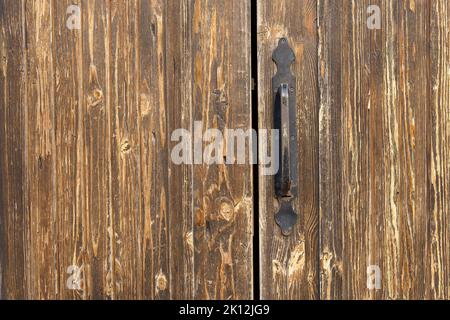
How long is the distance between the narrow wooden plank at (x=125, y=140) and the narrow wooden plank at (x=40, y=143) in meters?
0.15

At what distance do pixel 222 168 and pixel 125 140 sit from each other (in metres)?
0.24

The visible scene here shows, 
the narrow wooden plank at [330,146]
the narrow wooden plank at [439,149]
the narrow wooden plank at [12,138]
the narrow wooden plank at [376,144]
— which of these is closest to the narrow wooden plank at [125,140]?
the narrow wooden plank at [12,138]

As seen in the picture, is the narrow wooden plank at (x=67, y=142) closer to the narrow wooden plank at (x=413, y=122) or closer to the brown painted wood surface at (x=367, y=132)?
the brown painted wood surface at (x=367, y=132)

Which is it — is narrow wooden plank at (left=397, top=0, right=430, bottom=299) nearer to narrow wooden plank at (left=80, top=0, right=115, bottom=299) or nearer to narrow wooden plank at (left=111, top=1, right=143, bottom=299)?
narrow wooden plank at (left=111, top=1, right=143, bottom=299)

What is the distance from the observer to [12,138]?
4.33 feet

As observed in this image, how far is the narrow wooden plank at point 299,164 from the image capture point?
1323 millimetres

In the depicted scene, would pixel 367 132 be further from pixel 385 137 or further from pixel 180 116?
pixel 180 116

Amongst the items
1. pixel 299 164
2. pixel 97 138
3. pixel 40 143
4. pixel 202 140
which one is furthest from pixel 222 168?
pixel 40 143

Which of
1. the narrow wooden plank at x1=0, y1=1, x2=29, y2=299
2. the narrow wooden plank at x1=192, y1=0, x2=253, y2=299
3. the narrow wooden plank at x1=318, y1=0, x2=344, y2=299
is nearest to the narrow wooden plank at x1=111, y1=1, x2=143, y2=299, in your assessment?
the narrow wooden plank at x1=192, y1=0, x2=253, y2=299

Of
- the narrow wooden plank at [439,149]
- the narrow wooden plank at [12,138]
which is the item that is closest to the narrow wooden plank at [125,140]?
the narrow wooden plank at [12,138]

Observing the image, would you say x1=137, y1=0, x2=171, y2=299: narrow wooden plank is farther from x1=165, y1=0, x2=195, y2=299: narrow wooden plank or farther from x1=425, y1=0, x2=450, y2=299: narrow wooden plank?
x1=425, y1=0, x2=450, y2=299: narrow wooden plank

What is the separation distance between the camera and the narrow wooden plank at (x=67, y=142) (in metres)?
1.32

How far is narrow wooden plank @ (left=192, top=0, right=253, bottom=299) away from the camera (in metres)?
1.32

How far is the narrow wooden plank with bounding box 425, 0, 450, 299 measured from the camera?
4.34ft
